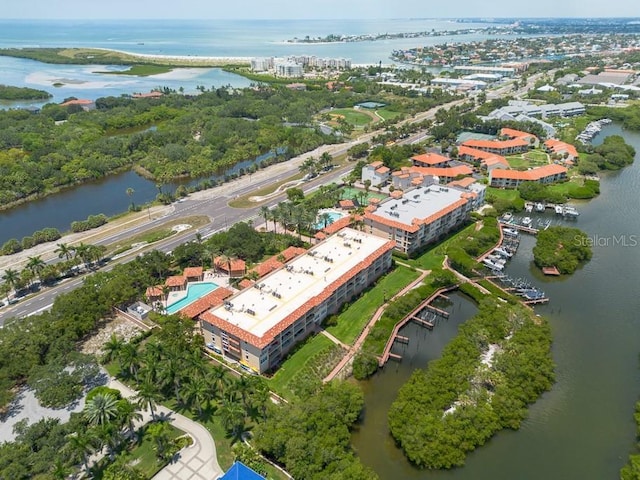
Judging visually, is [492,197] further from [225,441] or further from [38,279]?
[38,279]

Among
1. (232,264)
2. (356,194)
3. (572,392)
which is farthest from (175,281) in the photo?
(572,392)

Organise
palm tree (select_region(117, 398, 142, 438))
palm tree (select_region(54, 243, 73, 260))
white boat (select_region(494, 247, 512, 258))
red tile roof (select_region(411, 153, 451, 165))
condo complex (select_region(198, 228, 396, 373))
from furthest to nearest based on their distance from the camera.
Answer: red tile roof (select_region(411, 153, 451, 165)), white boat (select_region(494, 247, 512, 258)), palm tree (select_region(54, 243, 73, 260)), condo complex (select_region(198, 228, 396, 373)), palm tree (select_region(117, 398, 142, 438))

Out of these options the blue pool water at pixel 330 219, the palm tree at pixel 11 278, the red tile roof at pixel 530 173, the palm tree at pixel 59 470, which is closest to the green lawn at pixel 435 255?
the blue pool water at pixel 330 219

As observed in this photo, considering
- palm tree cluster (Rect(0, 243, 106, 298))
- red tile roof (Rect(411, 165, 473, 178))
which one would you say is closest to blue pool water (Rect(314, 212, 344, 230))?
red tile roof (Rect(411, 165, 473, 178))

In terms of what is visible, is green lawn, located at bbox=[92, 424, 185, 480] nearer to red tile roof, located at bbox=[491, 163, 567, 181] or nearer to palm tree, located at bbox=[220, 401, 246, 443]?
A: palm tree, located at bbox=[220, 401, 246, 443]

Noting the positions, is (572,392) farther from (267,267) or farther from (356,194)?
(356,194)
